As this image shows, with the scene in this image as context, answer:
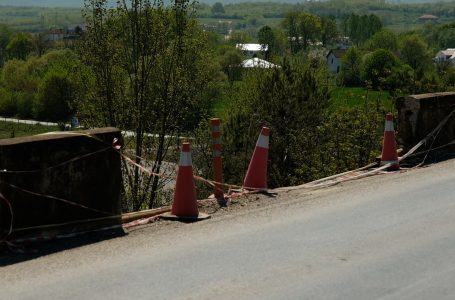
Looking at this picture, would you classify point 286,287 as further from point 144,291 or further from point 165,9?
point 165,9

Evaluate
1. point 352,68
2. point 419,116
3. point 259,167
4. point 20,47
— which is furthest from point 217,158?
point 20,47

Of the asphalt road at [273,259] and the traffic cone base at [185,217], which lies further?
the traffic cone base at [185,217]

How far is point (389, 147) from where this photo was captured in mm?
12648

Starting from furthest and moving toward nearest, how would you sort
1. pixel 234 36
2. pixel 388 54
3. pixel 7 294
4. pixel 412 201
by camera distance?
pixel 234 36 → pixel 388 54 → pixel 412 201 → pixel 7 294

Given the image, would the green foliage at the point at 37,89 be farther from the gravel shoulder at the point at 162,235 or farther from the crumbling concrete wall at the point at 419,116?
the gravel shoulder at the point at 162,235

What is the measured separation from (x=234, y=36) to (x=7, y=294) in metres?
193

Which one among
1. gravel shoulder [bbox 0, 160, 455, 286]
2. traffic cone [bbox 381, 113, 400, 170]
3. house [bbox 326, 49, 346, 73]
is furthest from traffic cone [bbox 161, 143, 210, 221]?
house [bbox 326, 49, 346, 73]

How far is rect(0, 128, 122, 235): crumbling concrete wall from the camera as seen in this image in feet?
24.6

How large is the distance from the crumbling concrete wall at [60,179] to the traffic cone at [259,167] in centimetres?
264

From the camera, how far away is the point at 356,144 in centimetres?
2222

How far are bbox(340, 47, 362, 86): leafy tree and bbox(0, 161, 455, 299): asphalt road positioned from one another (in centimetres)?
11487

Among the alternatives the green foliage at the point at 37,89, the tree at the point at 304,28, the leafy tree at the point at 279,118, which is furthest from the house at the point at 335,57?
the leafy tree at the point at 279,118

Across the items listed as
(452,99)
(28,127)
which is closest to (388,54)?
(28,127)

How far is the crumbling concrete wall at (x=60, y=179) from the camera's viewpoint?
7504 millimetres
